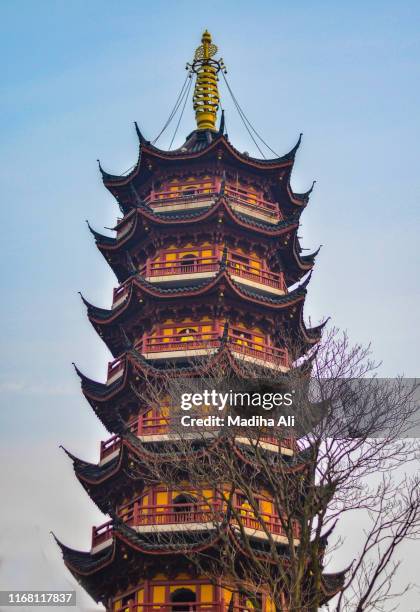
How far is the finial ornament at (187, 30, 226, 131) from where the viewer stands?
102 ft

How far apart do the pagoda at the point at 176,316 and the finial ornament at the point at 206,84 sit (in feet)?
3.65

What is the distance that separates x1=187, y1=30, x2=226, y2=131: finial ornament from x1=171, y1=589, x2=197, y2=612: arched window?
55.4 feet

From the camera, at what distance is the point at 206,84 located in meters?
32.2

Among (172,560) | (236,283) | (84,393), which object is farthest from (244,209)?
(172,560)

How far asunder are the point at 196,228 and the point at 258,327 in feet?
12.0

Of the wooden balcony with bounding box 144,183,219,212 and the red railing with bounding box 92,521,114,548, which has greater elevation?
the wooden balcony with bounding box 144,183,219,212

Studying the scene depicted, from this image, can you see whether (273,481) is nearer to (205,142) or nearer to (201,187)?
(201,187)

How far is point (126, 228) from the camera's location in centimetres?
2817

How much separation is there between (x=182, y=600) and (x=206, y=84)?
19523 mm

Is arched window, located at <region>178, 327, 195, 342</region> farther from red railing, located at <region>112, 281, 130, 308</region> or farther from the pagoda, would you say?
red railing, located at <region>112, 281, 130, 308</region>

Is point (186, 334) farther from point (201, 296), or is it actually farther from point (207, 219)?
point (207, 219)

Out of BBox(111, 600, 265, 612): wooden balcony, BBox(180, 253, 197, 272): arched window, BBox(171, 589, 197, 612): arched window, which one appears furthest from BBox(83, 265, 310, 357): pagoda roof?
BBox(111, 600, 265, 612): wooden balcony

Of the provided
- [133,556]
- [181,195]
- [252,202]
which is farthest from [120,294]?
[133,556]

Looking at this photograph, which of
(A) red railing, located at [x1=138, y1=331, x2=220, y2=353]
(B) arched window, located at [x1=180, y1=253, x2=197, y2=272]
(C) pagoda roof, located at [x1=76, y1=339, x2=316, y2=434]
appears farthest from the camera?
(B) arched window, located at [x1=180, y1=253, x2=197, y2=272]
